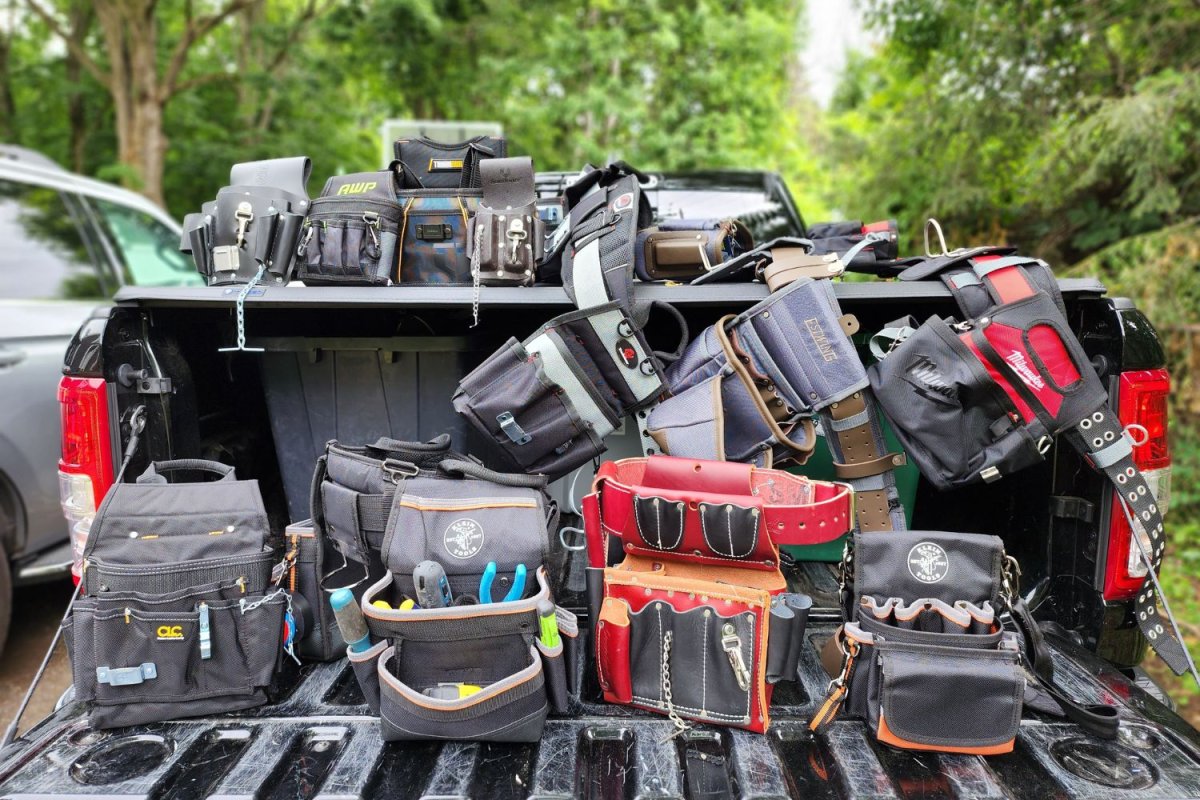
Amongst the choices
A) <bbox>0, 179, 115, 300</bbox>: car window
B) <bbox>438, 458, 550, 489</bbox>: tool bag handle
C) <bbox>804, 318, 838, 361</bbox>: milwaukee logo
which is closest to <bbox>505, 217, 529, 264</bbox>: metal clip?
<bbox>438, 458, 550, 489</bbox>: tool bag handle

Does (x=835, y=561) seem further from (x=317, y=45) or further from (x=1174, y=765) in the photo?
(x=317, y=45)

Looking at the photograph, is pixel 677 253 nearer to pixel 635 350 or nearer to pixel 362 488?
pixel 635 350

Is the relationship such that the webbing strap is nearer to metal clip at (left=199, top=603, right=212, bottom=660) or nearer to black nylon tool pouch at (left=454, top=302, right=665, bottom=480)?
black nylon tool pouch at (left=454, top=302, right=665, bottom=480)

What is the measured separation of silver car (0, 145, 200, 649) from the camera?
108 inches

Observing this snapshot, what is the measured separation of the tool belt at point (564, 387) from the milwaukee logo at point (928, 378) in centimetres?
Answer: 64

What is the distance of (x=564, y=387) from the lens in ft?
6.40

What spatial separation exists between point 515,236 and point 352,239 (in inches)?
18.8

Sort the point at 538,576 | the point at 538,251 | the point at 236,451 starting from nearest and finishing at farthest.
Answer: the point at 538,576 → the point at 538,251 → the point at 236,451

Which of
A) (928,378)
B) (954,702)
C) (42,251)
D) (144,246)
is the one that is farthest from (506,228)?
(144,246)

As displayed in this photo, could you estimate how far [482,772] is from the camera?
1442 millimetres

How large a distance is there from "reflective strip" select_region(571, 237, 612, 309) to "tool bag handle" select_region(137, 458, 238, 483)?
1035 mm

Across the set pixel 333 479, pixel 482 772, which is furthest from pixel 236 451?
pixel 482 772

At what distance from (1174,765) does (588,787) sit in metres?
1.16

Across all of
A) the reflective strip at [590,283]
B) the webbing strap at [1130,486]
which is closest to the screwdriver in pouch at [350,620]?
the reflective strip at [590,283]
